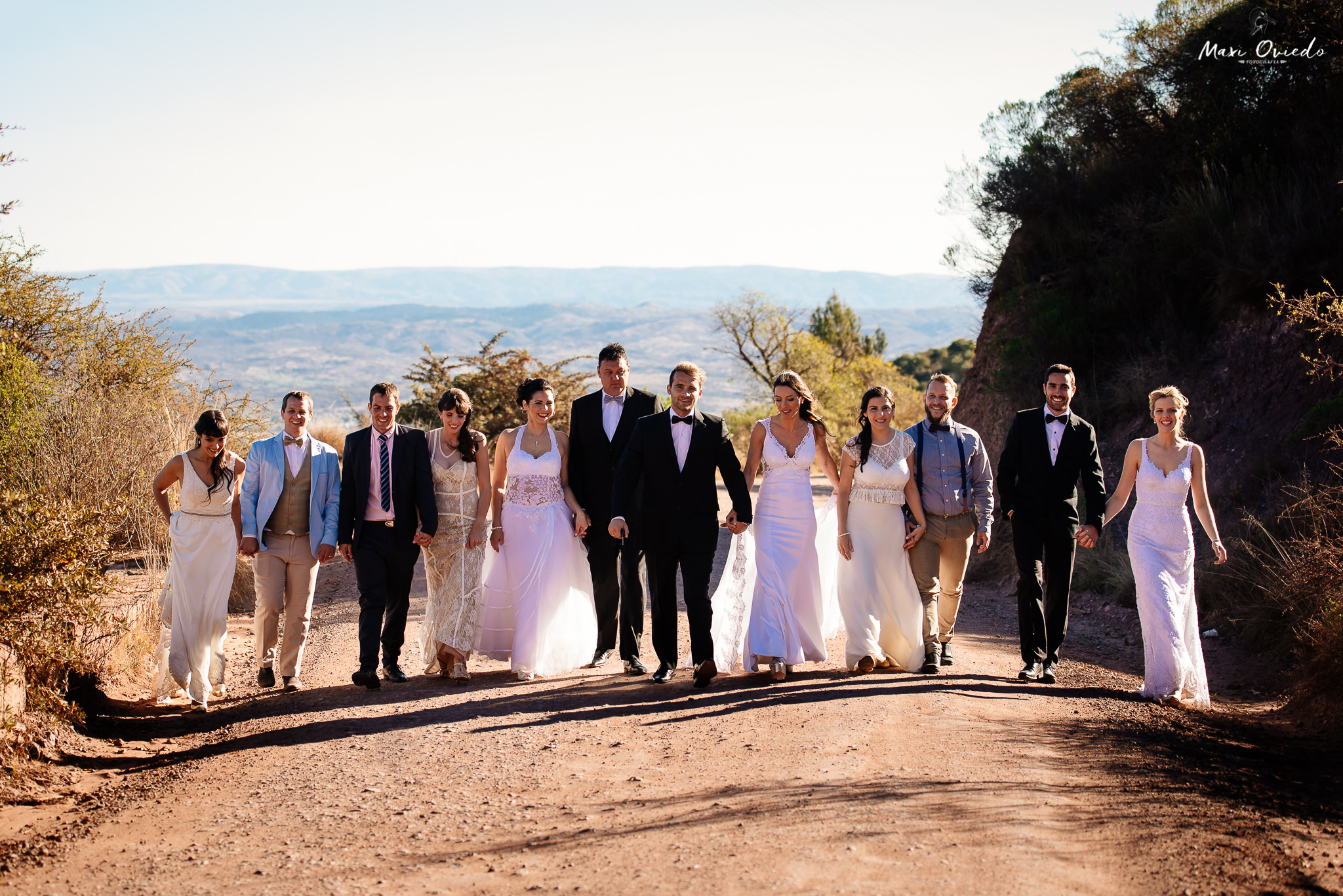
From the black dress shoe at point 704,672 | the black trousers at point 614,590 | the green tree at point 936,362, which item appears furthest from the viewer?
the green tree at point 936,362

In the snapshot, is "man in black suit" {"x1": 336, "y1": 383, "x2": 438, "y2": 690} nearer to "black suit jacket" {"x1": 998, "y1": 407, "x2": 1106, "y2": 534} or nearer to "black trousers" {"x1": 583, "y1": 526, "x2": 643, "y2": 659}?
"black trousers" {"x1": 583, "y1": 526, "x2": 643, "y2": 659}

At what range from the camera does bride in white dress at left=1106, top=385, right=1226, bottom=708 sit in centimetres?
695

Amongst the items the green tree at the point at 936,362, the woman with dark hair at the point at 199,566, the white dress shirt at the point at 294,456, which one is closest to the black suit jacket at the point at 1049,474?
the white dress shirt at the point at 294,456

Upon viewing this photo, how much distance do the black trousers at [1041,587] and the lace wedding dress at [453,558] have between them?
13.5ft

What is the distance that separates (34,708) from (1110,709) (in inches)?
270

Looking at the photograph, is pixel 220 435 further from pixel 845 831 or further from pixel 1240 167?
pixel 1240 167

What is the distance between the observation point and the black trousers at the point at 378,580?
7586 mm

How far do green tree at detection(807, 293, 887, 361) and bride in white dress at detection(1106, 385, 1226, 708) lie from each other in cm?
4715

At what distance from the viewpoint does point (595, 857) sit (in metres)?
4.36

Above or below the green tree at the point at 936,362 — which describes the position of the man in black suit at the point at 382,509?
below

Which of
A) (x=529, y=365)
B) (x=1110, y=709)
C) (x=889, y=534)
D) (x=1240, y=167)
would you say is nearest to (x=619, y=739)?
(x=889, y=534)

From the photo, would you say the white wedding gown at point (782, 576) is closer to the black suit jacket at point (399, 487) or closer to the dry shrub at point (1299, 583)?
the black suit jacket at point (399, 487)

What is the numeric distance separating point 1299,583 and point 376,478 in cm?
739
